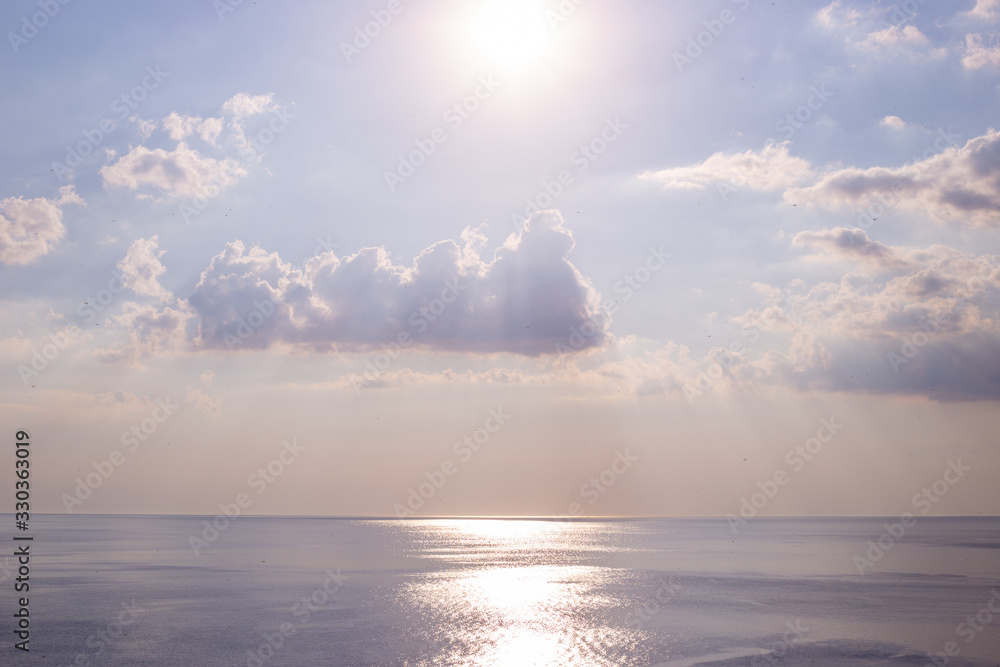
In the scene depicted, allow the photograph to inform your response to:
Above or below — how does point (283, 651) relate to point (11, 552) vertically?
below

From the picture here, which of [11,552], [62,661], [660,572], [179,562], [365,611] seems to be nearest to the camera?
[62,661]

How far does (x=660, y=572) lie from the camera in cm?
10281

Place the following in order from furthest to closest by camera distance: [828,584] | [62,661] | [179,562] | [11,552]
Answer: [11,552], [179,562], [828,584], [62,661]

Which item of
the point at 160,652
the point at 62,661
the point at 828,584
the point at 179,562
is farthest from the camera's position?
the point at 179,562

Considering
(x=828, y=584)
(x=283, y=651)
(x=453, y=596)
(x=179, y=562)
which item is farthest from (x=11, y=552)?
(x=828, y=584)

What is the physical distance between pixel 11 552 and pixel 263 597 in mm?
82381

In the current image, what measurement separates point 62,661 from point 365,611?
79.7 feet

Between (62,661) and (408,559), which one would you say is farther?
(408,559)

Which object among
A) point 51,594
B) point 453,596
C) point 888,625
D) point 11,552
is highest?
point 11,552

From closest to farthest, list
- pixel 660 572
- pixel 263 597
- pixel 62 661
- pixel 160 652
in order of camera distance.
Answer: pixel 62 661 < pixel 160 652 < pixel 263 597 < pixel 660 572

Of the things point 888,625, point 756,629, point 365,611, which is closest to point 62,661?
point 365,611

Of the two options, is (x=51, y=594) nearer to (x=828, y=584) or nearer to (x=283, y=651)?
(x=283, y=651)

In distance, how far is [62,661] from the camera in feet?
140

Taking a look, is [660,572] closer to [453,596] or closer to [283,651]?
[453,596]
